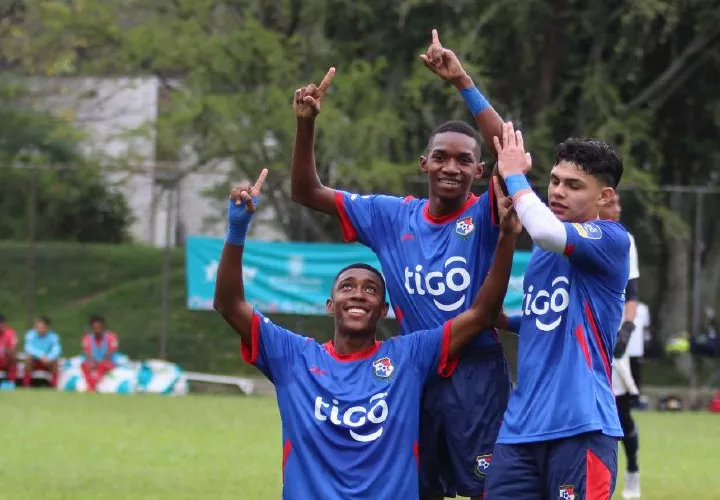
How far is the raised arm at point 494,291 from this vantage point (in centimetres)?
583

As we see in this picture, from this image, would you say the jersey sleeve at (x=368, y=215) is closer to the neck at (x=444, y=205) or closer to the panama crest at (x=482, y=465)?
the neck at (x=444, y=205)

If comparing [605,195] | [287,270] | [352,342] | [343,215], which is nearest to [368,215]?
[343,215]

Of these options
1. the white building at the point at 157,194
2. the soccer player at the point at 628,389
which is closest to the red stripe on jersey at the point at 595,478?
the soccer player at the point at 628,389

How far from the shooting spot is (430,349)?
5957mm

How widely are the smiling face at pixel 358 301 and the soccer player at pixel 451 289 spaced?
0.24 m

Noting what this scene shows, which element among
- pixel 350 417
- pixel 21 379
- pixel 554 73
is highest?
pixel 554 73

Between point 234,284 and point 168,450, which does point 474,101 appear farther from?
point 168,450

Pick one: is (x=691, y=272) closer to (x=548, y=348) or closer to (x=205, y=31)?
(x=205, y=31)

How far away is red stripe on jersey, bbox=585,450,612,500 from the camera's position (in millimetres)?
5469

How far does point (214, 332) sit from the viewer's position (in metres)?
21.4

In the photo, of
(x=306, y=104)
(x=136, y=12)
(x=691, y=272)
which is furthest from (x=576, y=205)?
(x=136, y=12)

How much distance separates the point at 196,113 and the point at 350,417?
17.6 m

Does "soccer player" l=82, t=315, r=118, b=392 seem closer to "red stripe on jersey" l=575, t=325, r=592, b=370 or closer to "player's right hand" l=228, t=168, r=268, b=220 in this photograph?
"player's right hand" l=228, t=168, r=268, b=220

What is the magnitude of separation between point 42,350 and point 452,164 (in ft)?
51.9
